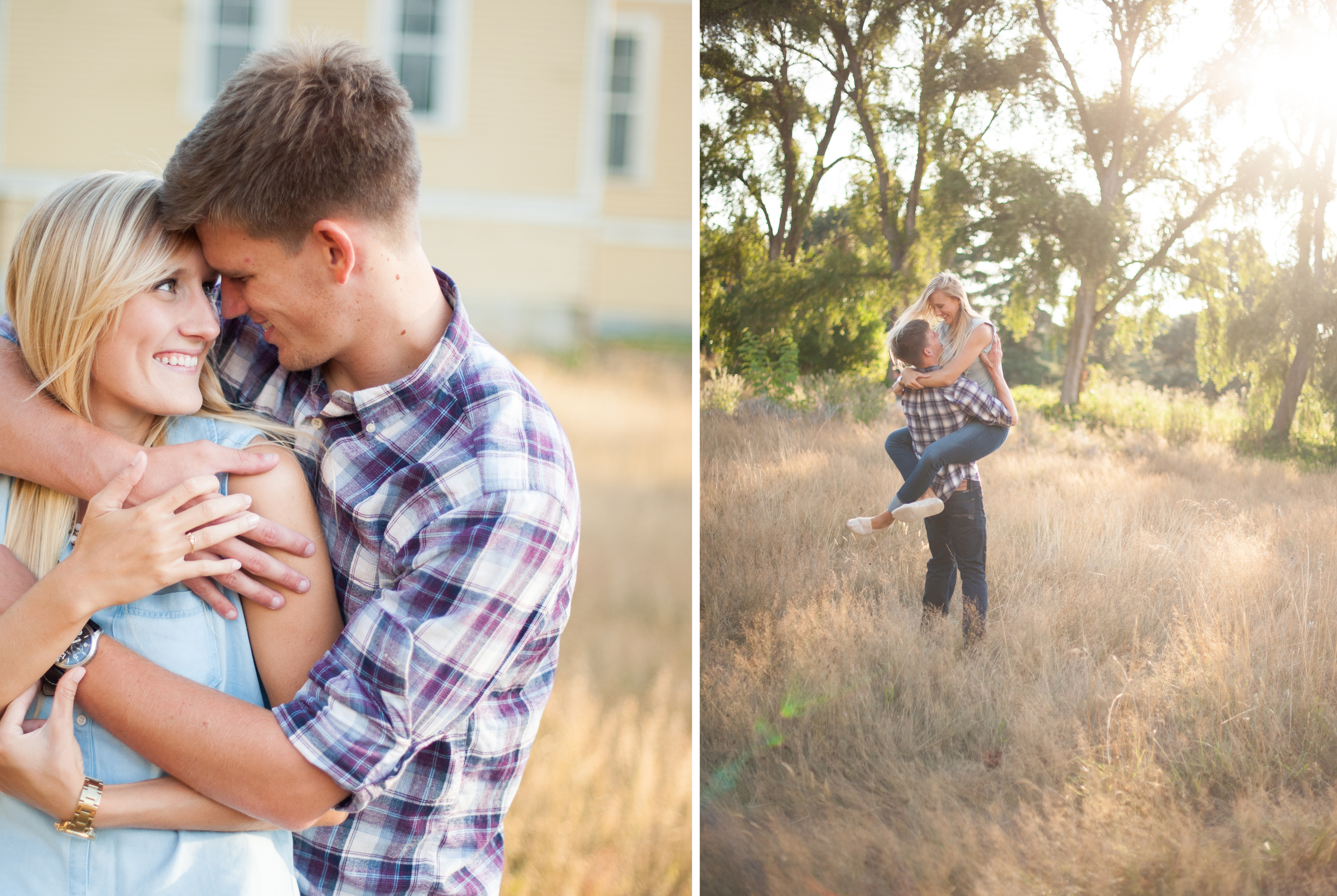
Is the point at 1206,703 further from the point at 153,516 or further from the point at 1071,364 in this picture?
the point at 153,516

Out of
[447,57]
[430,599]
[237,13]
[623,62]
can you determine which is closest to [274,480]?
[430,599]

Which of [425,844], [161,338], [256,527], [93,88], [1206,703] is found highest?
[93,88]

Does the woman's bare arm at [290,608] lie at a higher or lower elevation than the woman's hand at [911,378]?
lower

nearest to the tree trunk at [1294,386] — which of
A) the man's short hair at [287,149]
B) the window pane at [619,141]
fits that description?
the man's short hair at [287,149]

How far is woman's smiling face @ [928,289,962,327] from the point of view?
2.25 m

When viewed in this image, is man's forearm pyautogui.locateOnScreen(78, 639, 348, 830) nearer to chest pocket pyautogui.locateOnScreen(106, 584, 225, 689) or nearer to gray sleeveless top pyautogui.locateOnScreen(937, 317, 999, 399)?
chest pocket pyautogui.locateOnScreen(106, 584, 225, 689)

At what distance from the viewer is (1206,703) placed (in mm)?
1987

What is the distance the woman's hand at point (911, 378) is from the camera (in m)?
2.30

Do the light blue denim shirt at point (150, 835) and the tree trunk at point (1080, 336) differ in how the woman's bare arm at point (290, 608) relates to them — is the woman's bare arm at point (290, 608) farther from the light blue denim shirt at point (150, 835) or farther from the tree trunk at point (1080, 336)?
the tree trunk at point (1080, 336)

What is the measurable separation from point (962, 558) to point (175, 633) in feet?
5.22

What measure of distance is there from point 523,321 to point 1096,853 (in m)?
7.80

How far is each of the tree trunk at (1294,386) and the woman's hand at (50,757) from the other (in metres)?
2.12

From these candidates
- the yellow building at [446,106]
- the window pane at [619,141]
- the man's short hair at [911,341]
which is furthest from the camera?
the window pane at [619,141]

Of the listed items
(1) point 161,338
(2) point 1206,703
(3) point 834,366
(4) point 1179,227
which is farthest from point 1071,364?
(1) point 161,338
